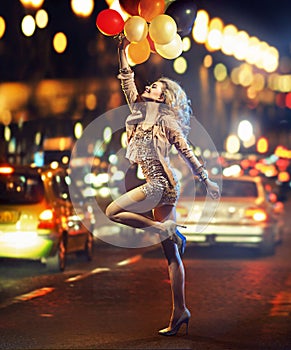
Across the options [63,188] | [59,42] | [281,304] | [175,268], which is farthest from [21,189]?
[59,42]

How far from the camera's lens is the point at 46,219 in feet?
47.6

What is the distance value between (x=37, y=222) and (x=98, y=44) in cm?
2918

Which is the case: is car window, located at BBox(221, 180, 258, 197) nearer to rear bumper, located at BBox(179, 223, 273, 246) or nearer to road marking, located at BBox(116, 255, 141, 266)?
rear bumper, located at BBox(179, 223, 273, 246)

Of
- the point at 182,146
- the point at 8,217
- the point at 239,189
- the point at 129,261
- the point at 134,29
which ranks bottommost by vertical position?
A: the point at 129,261

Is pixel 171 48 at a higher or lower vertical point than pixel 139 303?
higher

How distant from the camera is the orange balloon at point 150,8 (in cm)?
870

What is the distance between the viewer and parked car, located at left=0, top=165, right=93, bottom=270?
14.4 m

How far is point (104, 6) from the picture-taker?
42.1 m

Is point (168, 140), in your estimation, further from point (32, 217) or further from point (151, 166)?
point (32, 217)

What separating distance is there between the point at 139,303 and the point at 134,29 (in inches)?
141

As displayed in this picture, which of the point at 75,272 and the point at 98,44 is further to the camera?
the point at 98,44

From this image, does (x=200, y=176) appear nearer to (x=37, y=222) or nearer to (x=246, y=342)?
(x=246, y=342)

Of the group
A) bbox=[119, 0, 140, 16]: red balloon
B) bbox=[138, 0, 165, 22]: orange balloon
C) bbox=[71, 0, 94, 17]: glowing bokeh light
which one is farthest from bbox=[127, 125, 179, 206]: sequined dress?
bbox=[71, 0, 94, 17]: glowing bokeh light

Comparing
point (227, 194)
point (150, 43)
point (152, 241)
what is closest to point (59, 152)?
point (152, 241)
